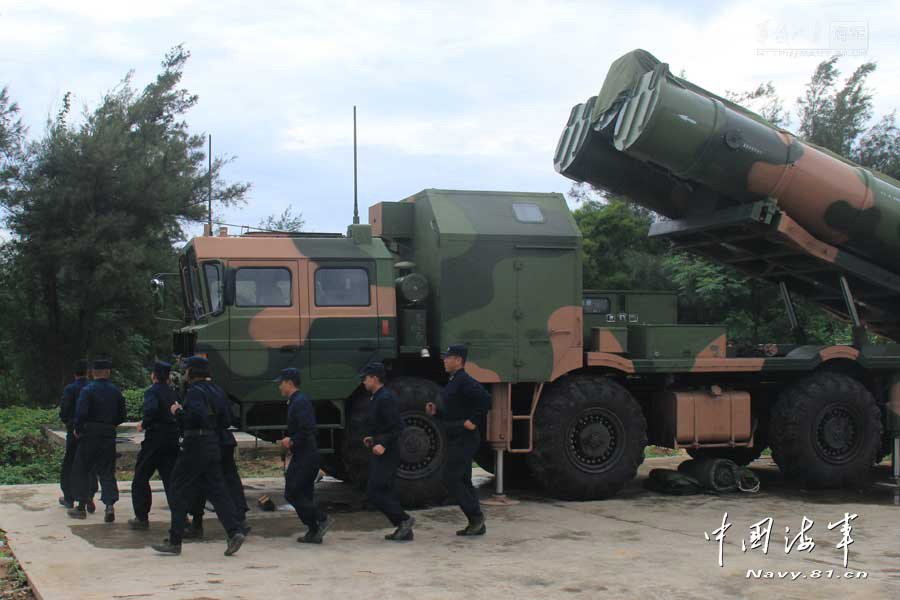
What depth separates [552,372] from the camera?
37.6ft

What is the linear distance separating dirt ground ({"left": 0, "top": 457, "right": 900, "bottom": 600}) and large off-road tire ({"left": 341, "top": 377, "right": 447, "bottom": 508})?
0.32 m

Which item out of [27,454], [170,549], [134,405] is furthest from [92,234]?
[170,549]

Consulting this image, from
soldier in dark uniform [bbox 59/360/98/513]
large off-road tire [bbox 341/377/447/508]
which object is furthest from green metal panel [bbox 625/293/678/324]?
soldier in dark uniform [bbox 59/360/98/513]

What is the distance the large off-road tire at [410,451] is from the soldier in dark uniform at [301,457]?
74.8 inches

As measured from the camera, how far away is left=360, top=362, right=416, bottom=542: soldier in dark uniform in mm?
8828

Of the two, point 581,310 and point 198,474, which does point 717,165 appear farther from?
point 198,474

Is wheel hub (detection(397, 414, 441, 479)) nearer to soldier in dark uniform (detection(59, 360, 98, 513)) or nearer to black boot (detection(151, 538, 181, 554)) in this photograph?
black boot (detection(151, 538, 181, 554))

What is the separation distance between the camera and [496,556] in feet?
27.5

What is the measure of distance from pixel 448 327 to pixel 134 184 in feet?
46.8

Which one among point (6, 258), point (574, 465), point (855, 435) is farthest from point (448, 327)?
point (6, 258)

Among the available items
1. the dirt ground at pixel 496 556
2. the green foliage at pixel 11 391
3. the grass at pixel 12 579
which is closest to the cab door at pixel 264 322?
the dirt ground at pixel 496 556

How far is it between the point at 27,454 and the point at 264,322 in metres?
6.56

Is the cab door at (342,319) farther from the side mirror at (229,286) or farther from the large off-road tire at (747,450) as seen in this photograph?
the large off-road tire at (747,450)

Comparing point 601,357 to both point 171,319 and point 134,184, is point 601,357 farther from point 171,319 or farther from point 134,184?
point 134,184
